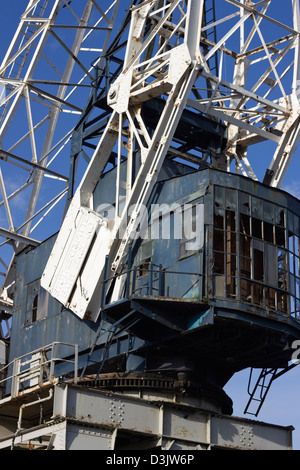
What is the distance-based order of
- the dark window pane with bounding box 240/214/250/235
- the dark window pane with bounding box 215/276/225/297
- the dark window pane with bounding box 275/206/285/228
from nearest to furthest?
the dark window pane with bounding box 215/276/225/297 < the dark window pane with bounding box 240/214/250/235 < the dark window pane with bounding box 275/206/285/228

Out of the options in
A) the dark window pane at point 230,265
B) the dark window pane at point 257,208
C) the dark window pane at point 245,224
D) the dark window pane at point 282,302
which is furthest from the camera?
the dark window pane at point 257,208

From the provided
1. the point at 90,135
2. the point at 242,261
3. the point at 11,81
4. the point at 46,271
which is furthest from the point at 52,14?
the point at 242,261

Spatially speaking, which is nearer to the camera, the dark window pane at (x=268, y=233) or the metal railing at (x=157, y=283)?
the metal railing at (x=157, y=283)

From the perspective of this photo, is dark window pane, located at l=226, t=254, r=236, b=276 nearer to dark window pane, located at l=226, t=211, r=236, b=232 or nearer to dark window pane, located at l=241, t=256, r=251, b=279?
dark window pane, located at l=241, t=256, r=251, b=279

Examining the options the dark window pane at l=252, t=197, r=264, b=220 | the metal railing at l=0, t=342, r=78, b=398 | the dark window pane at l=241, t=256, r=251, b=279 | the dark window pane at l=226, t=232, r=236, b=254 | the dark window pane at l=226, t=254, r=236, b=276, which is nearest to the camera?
the metal railing at l=0, t=342, r=78, b=398

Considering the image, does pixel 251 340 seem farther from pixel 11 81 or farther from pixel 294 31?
pixel 11 81

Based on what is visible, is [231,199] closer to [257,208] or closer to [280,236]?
[257,208]

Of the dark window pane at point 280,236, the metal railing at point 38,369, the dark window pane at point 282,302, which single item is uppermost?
the dark window pane at point 280,236

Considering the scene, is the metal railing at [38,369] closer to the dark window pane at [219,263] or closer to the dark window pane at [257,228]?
the dark window pane at [219,263]

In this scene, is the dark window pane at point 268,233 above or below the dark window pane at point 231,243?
above

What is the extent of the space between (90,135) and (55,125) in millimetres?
8802

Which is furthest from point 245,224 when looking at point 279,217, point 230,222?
point 279,217

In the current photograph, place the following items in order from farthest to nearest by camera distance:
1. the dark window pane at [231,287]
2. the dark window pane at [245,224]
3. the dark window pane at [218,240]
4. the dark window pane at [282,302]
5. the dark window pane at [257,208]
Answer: the dark window pane at [257,208] → the dark window pane at [245,224] → the dark window pane at [218,240] → the dark window pane at [282,302] → the dark window pane at [231,287]

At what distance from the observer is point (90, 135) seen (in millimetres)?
36281
